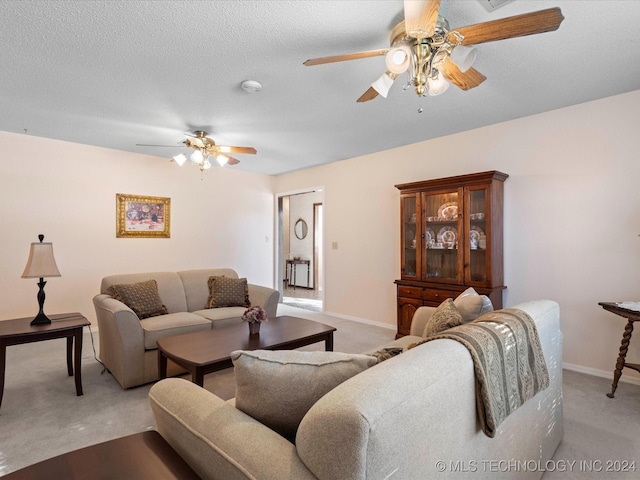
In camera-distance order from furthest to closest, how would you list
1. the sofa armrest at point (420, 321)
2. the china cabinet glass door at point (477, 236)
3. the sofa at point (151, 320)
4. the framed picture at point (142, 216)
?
the framed picture at point (142, 216)
the china cabinet glass door at point (477, 236)
the sofa at point (151, 320)
the sofa armrest at point (420, 321)

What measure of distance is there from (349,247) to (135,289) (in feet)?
9.72

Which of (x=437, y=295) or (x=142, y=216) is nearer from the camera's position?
(x=437, y=295)

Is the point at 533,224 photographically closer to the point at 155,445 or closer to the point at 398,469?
the point at 398,469

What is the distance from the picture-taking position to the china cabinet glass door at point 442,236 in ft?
11.7

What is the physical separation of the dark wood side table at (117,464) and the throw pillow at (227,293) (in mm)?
2833

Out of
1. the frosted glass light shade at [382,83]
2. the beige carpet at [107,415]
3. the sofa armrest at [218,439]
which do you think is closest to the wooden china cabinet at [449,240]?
the beige carpet at [107,415]

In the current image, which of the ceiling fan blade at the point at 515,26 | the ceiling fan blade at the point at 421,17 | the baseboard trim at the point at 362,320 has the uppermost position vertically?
the ceiling fan blade at the point at 421,17

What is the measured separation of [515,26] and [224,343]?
257cm

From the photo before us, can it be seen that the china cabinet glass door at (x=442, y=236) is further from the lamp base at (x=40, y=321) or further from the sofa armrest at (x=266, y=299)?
the lamp base at (x=40, y=321)

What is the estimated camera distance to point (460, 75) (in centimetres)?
203

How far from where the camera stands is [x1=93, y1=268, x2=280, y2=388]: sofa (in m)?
2.70

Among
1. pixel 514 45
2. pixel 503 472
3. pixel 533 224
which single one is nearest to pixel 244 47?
pixel 514 45

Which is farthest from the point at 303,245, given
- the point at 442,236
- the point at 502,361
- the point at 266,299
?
the point at 502,361

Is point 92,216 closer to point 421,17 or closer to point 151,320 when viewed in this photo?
point 151,320
